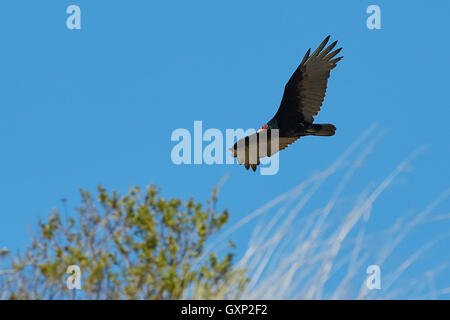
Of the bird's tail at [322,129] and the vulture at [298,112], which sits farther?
the bird's tail at [322,129]

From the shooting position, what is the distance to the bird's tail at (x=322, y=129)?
29.5 ft

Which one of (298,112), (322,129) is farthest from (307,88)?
(322,129)

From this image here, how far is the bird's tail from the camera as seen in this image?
898 cm

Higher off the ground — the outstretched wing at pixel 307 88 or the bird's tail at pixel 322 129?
the outstretched wing at pixel 307 88

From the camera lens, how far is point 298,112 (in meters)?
9.19

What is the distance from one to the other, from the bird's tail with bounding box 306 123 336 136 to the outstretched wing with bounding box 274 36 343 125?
0.14 meters

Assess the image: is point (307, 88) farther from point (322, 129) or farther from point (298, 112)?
point (322, 129)

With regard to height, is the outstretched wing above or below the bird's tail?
above

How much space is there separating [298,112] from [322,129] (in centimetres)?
41

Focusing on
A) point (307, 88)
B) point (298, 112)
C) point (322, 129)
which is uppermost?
point (307, 88)

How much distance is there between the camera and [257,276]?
453 centimetres

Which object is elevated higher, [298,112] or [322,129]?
[298,112]
